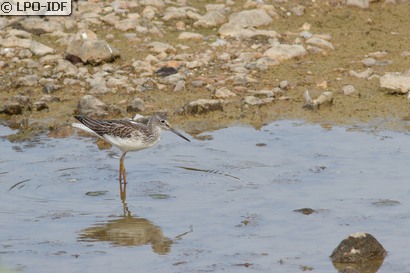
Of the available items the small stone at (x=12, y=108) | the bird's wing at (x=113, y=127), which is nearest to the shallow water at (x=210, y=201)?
the bird's wing at (x=113, y=127)

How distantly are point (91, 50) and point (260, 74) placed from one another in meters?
2.72

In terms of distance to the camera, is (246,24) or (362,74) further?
(246,24)

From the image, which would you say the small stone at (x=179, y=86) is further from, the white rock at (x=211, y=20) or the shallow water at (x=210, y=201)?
the white rock at (x=211, y=20)

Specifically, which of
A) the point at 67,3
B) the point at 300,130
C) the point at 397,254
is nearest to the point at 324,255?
the point at 397,254

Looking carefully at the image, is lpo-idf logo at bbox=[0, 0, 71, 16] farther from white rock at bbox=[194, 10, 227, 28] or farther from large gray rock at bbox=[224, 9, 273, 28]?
large gray rock at bbox=[224, 9, 273, 28]

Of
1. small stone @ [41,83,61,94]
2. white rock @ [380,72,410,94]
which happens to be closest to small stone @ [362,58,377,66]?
white rock @ [380,72,410,94]

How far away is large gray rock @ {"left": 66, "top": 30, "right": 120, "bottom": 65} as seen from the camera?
14.8 meters

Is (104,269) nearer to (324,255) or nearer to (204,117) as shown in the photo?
(324,255)

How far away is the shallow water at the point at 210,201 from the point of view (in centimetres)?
854

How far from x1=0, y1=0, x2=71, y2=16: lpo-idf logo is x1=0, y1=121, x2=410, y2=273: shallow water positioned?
15.5ft

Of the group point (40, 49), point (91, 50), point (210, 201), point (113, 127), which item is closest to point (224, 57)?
point (91, 50)

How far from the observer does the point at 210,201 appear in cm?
1016

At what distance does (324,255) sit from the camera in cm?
850

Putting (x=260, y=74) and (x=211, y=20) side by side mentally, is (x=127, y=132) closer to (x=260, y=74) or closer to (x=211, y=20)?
(x=260, y=74)
